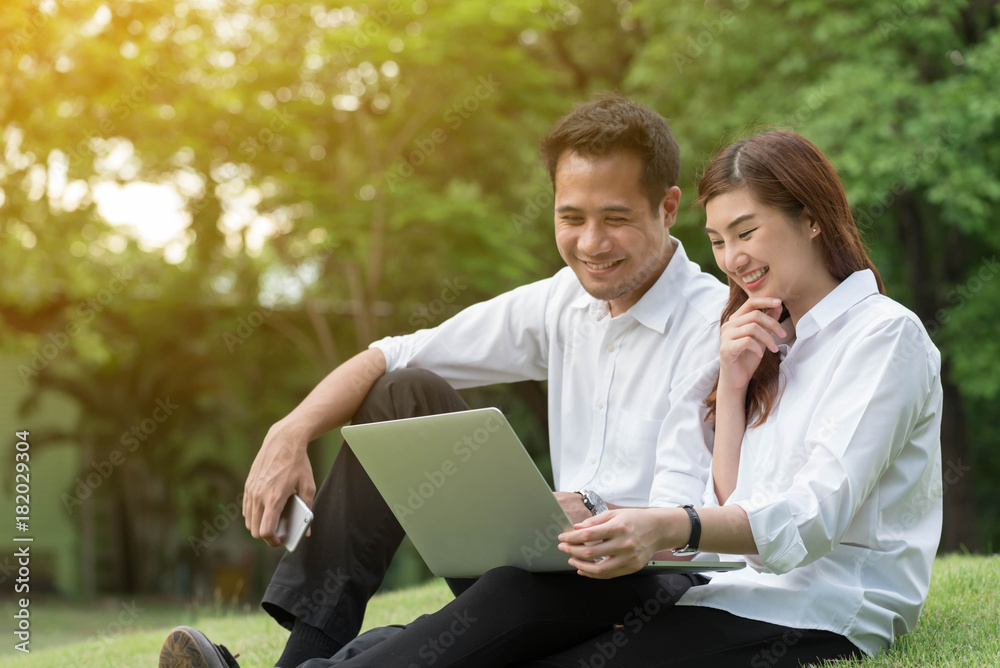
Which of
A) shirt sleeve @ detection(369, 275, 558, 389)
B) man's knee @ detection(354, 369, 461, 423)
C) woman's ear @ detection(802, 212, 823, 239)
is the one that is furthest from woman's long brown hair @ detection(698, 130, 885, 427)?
shirt sleeve @ detection(369, 275, 558, 389)

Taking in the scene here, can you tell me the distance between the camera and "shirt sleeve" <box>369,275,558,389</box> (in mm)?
3115

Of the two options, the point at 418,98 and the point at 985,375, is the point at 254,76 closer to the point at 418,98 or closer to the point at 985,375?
the point at 418,98

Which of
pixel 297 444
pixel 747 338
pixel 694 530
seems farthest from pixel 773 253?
pixel 297 444

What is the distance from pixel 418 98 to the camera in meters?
10.3

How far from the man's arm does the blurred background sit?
5586mm

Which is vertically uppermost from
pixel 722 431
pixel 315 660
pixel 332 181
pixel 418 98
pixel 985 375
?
pixel 418 98

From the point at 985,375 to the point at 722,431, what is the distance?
25.3 feet

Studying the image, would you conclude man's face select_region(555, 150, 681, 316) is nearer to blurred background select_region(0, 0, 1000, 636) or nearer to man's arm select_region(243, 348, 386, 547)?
man's arm select_region(243, 348, 386, 547)

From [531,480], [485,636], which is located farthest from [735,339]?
[485,636]

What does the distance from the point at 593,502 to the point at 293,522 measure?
29.2 inches

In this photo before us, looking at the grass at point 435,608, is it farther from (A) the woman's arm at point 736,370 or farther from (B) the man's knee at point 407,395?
(B) the man's knee at point 407,395

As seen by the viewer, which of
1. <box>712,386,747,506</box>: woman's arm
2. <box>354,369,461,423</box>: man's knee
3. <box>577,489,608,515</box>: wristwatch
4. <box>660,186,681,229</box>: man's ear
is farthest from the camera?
<box>660,186,681,229</box>: man's ear

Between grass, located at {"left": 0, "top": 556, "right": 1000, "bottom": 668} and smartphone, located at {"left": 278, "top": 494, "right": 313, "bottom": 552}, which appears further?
smartphone, located at {"left": 278, "top": 494, "right": 313, "bottom": 552}

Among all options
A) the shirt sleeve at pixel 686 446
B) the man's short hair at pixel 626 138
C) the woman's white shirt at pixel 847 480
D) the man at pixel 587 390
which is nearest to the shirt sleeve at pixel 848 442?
the woman's white shirt at pixel 847 480
